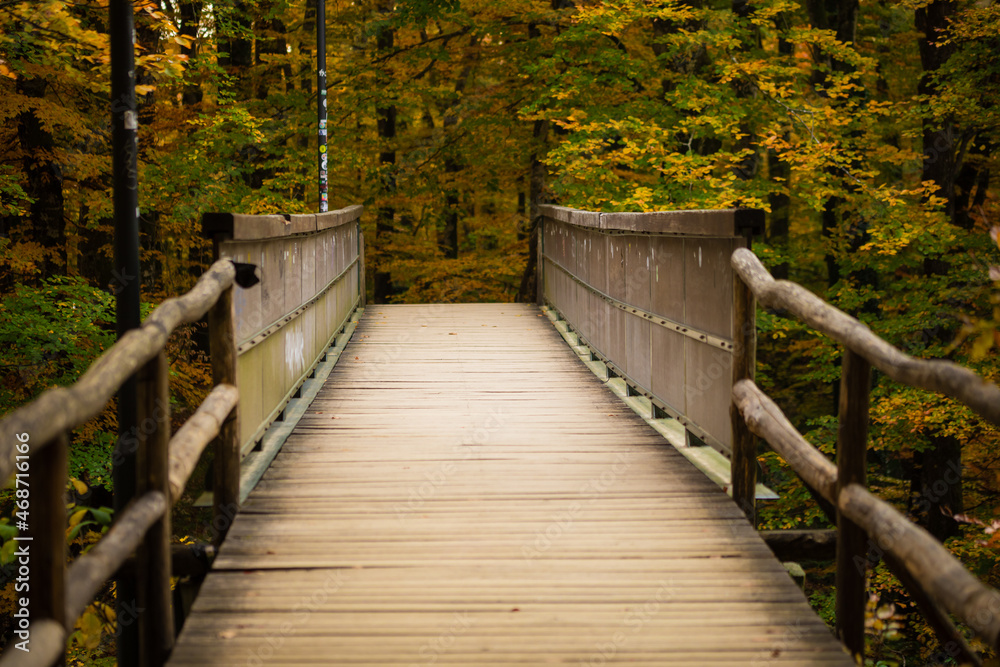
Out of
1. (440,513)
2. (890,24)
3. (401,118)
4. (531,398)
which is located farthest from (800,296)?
(401,118)

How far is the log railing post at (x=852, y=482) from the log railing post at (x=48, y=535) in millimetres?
2875

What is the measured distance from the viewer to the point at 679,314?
6.19 meters

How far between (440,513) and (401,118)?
82.7 feet

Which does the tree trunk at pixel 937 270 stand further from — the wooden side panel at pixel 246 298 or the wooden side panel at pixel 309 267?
the wooden side panel at pixel 246 298

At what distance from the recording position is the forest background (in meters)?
12.5

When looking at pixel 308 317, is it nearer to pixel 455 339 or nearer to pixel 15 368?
pixel 455 339

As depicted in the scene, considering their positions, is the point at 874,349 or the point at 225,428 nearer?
the point at 874,349

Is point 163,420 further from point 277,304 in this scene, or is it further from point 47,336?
point 47,336

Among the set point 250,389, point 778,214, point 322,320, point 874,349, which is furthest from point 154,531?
point 778,214

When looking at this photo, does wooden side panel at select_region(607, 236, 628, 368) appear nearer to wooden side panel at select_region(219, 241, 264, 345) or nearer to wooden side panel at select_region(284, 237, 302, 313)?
wooden side panel at select_region(284, 237, 302, 313)

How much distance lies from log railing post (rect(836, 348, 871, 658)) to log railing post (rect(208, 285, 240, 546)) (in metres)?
2.96

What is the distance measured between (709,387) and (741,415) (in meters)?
0.67

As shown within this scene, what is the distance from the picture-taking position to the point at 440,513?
4910 mm

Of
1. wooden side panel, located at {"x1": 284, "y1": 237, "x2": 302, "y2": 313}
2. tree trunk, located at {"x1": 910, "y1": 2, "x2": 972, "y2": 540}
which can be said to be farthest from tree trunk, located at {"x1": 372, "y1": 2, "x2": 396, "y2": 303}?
wooden side panel, located at {"x1": 284, "y1": 237, "x2": 302, "y2": 313}
